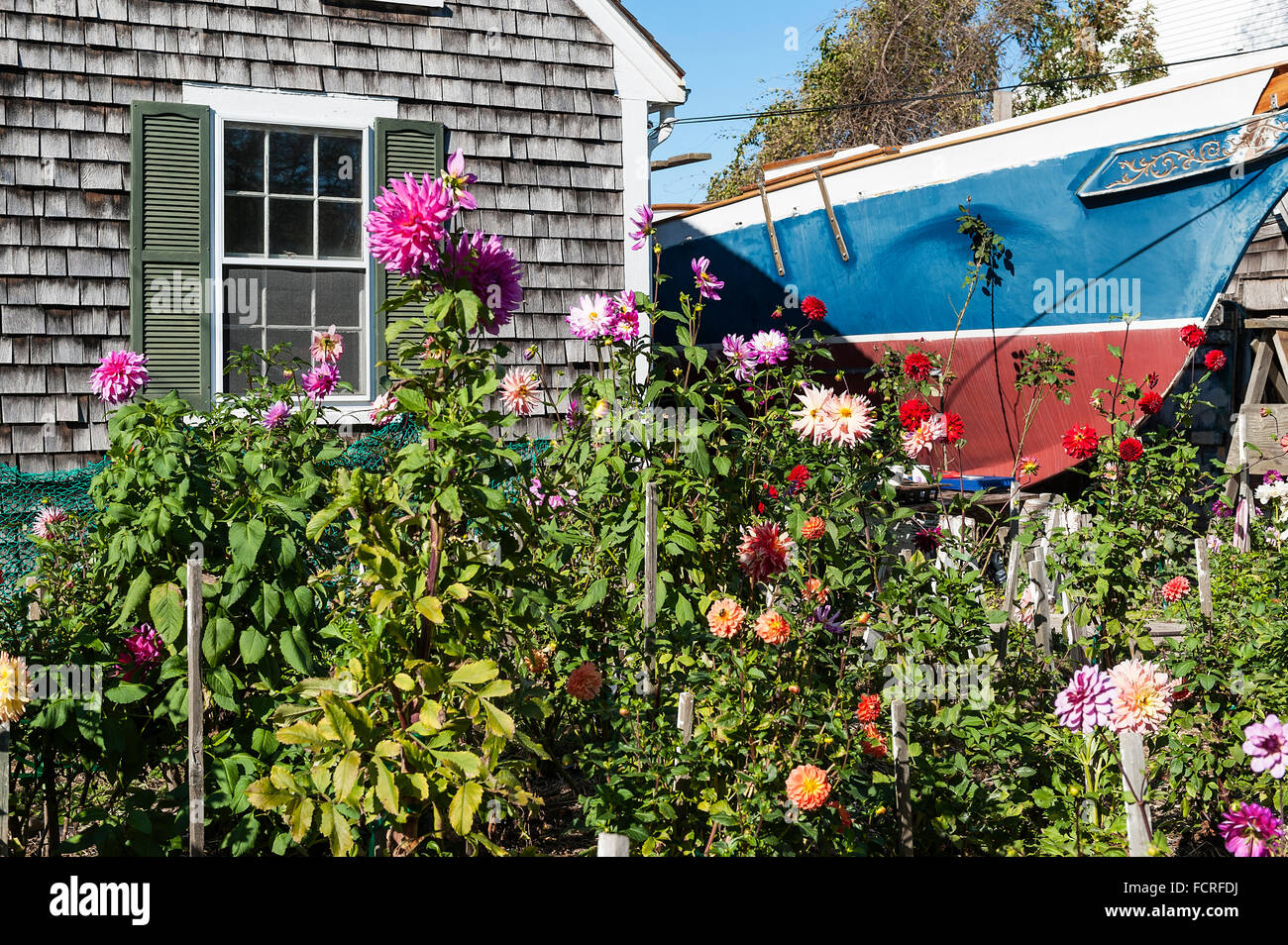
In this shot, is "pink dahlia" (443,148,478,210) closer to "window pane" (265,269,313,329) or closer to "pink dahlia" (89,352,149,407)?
"pink dahlia" (89,352,149,407)

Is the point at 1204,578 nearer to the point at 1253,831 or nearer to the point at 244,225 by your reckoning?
the point at 1253,831

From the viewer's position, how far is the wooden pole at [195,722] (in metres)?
2.35

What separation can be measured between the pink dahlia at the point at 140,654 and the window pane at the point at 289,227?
4024 millimetres

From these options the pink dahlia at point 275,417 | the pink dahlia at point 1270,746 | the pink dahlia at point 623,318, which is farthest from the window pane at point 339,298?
the pink dahlia at point 1270,746

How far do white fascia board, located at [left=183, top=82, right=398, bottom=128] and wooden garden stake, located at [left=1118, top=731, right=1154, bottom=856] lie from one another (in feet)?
18.0

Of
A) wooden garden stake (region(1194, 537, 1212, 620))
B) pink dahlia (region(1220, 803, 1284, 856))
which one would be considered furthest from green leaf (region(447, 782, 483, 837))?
wooden garden stake (region(1194, 537, 1212, 620))

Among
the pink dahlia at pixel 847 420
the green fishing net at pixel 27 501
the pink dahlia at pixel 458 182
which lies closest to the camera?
the pink dahlia at pixel 458 182

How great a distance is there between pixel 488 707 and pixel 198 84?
504 centimetres

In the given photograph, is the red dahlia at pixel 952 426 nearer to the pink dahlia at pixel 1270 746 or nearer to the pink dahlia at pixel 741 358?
the pink dahlia at pixel 741 358

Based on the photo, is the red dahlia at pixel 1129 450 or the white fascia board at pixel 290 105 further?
the white fascia board at pixel 290 105

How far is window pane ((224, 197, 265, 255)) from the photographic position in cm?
617
